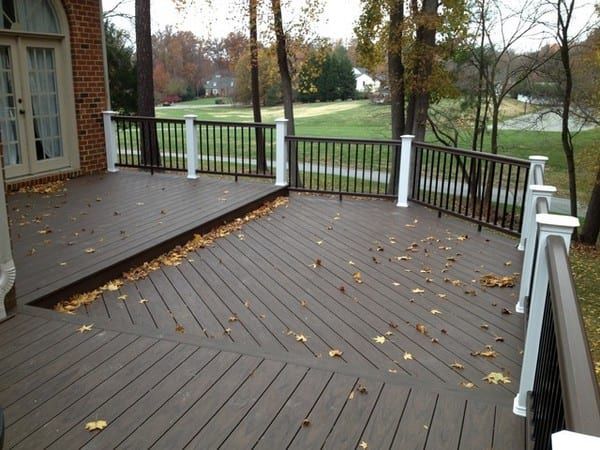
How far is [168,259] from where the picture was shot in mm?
4773

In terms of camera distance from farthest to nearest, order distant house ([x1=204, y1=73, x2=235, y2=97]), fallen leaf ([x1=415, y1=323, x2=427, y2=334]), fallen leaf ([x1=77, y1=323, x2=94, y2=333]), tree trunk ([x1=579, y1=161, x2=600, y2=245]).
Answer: distant house ([x1=204, y1=73, x2=235, y2=97]), tree trunk ([x1=579, y1=161, x2=600, y2=245]), fallen leaf ([x1=415, y1=323, x2=427, y2=334]), fallen leaf ([x1=77, y1=323, x2=94, y2=333])

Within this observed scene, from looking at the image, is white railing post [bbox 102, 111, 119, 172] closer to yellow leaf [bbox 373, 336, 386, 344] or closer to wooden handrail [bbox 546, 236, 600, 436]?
yellow leaf [bbox 373, 336, 386, 344]

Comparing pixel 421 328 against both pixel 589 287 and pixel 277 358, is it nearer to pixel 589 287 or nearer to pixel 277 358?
pixel 277 358

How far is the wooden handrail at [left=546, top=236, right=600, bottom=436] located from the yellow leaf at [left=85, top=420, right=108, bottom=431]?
6.21ft

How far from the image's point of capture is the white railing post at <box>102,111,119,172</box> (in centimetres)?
838

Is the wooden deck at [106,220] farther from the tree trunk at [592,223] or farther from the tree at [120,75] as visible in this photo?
the tree trunk at [592,223]

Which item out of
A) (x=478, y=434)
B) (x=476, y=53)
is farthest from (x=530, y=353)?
(x=476, y=53)

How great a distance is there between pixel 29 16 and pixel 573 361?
786 centimetres

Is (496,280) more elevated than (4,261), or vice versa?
(4,261)

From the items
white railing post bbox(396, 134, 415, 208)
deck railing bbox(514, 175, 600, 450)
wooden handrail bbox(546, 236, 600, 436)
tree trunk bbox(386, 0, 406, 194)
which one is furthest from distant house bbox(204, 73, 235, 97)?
wooden handrail bbox(546, 236, 600, 436)

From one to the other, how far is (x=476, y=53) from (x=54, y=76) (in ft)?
35.5

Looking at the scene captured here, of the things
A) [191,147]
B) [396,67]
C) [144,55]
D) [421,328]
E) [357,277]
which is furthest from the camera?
[396,67]

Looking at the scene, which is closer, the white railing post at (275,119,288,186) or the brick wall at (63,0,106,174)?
the white railing post at (275,119,288,186)

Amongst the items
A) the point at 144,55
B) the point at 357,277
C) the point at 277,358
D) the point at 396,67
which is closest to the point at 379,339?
the point at 277,358
